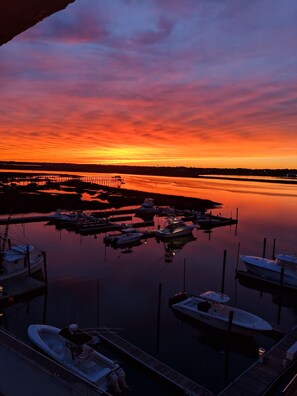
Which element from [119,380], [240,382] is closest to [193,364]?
[240,382]

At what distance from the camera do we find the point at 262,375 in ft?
54.2

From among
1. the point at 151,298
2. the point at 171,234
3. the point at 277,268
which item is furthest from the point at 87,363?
the point at 171,234

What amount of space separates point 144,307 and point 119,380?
10870 mm

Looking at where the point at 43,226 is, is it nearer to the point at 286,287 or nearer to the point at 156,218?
the point at 156,218

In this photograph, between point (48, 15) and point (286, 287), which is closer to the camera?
point (48, 15)

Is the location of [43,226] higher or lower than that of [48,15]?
lower

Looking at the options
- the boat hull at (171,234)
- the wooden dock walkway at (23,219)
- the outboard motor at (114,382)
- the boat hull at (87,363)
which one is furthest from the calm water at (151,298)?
the wooden dock walkway at (23,219)

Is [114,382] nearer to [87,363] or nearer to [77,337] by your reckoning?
[87,363]

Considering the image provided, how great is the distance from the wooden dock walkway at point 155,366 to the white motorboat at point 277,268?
17872mm

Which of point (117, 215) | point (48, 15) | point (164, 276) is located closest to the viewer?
point (48, 15)

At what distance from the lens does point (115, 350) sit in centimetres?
1906

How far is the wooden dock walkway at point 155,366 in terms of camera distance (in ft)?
51.0

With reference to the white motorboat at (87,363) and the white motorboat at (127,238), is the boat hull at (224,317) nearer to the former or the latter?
the white motorboat at (87,363)

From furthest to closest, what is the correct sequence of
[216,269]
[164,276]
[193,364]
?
1. [216,269]
2. [164,276]
3. [193,364]
